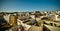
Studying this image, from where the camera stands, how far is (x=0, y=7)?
5.93 feet

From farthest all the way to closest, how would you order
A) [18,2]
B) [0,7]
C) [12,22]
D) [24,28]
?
[12,22]
[18,2]
[0,7]
[24,28]

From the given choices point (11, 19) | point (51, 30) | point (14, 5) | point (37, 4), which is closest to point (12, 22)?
point (11, 19)

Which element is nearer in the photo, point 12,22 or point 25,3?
point 25,3

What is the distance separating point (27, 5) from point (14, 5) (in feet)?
0.86

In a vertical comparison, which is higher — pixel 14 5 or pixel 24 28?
pixel 14 5

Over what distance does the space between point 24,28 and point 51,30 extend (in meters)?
0.56

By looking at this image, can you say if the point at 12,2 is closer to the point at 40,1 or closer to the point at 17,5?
the point at 17,5

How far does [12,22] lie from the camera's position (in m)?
2.16

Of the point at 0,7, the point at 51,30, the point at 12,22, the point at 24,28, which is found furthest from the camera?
the point at 12,22

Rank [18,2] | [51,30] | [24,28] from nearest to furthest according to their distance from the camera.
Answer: [51,30], [24,28], [18,2]

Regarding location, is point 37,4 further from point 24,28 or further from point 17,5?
point 24,28

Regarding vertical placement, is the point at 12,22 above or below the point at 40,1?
below

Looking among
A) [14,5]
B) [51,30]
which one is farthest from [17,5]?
[51,30]

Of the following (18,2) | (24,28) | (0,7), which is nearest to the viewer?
(24,28)
